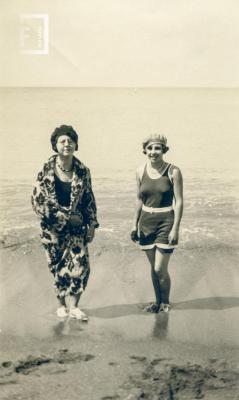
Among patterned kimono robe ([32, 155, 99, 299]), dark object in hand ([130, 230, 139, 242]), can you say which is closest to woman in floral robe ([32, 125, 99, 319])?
patterned kimono robe ([32, 155, 99, 299])

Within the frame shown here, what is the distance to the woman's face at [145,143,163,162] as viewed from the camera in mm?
3906

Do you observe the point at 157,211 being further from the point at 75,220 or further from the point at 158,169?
the point at 75,220

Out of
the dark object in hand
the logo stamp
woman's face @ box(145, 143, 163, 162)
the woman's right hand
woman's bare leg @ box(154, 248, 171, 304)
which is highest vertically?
the logo stamp

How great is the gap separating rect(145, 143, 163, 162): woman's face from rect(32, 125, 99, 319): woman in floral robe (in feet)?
1.37

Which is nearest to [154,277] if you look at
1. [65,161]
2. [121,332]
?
[121,332]

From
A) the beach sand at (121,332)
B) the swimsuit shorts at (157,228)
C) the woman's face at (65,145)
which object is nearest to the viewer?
the beach sand at (121,332)

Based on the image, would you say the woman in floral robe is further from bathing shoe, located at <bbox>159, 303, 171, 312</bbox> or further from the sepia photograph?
bathing shoe, located at <bbox>159, 303, 171, 312</bbox>

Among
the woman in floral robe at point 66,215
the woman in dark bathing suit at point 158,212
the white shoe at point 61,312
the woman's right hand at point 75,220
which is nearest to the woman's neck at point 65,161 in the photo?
the woman in floral robe at point 66,215

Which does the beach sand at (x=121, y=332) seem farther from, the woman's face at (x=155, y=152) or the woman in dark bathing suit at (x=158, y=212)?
the woman's face at (x=155, y=152)

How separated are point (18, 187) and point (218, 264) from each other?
4.62 ft

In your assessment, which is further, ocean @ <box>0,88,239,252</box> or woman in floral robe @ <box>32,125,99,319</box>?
ocean @ <box>0,88,239,252</box>

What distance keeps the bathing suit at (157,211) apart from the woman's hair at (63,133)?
1.63ft

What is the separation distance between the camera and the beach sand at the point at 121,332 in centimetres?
365

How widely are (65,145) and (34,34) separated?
0.76 meters
